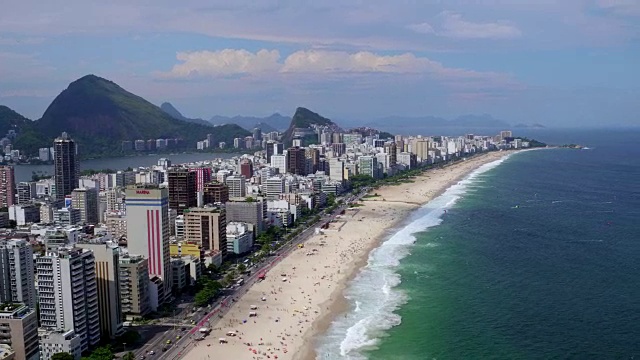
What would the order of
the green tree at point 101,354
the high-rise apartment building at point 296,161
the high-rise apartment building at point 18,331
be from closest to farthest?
the high-rise apartment building at point 18,331, the green tree at point 101,354, the high-rise apartment building at point 296,161

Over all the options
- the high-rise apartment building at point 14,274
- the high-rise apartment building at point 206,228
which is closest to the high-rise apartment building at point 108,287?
the high-rise apartment building at point 14,274

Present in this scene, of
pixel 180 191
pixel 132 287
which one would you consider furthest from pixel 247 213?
pixel 132 287

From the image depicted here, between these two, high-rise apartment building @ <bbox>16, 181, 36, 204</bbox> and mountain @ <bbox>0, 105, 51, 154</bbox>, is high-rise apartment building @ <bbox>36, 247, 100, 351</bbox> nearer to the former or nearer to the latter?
high-rise apartment building @ <bbox>16, 181, 36, 204</bbox>

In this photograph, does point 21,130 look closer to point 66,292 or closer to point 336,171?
point 336,171

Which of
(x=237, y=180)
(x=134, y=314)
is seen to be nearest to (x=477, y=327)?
(x=134, y=314)

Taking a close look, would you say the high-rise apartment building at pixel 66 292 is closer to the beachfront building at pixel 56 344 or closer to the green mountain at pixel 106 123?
the beachfront building at pixel 56 344

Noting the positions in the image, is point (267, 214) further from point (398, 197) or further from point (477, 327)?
point (477, 327)
